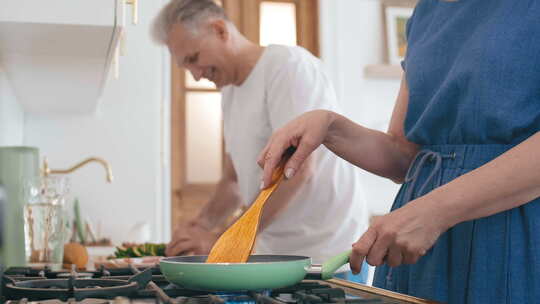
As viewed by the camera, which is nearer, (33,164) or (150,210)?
(33,164)

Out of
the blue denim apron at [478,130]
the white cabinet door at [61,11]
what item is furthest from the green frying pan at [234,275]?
the white cabinet door at [61,11]

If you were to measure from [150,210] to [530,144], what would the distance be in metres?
1.94

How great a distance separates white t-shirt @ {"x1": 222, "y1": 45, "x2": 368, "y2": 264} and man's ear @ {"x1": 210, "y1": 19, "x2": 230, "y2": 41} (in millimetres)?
116

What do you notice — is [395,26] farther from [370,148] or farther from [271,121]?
[370,148]

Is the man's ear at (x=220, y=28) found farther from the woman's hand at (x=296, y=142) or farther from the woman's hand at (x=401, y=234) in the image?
the woman's hand at (x=401, y=234)

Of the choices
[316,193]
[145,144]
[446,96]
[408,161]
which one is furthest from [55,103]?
[446,96]

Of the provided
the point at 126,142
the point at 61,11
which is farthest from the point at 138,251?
the point at 126,142

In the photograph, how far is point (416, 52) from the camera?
110 cm

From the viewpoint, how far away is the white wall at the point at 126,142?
2.51 m

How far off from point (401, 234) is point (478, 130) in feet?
0.75

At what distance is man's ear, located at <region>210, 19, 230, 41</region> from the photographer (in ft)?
5.76

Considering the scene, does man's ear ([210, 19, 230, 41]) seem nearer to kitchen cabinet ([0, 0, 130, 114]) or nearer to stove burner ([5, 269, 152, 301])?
kitchen cabinet ([0, 0, 130, 114])

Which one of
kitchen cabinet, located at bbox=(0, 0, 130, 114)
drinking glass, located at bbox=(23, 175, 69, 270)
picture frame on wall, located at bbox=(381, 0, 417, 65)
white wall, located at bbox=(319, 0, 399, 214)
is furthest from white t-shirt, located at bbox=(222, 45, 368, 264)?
picture frame on wall, located at bbox=(381, 0, 417, 65)

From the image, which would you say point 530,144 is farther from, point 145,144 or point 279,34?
point 279,34
